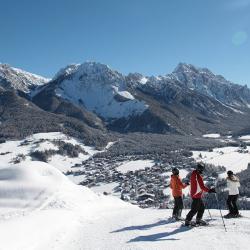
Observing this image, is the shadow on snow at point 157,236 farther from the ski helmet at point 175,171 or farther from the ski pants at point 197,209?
the ski helmet at point 175,171

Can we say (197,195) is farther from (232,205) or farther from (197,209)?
(232,205)

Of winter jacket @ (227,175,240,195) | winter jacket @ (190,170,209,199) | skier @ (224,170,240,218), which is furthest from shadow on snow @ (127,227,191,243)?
winter jacket @ (227,175,240,195)

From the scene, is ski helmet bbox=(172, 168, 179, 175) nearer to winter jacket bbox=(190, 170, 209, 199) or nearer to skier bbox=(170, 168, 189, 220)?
skier bbox=(170, 168, 189, 220)

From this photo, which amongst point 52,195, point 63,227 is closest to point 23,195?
point 52,195

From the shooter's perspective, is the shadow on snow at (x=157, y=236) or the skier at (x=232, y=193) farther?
the skier at (x=232, y=193)

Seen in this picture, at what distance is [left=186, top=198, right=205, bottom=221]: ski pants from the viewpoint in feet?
66.7

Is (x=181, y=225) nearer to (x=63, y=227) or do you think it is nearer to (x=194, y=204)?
(x=194, y=204)

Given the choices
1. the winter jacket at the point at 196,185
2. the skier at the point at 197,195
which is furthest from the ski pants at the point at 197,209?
the winter jacket at the point at 196,185

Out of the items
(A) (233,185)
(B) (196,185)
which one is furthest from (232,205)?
(B) (196,185)

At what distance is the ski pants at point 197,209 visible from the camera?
2033 centimetres

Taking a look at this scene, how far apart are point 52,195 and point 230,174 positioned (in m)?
15.5

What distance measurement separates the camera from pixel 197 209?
20391mm

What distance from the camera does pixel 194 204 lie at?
20422 millimetres


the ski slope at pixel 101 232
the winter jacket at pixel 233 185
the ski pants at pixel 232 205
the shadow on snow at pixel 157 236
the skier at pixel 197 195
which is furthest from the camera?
the winter jacket at pixel 233 185
